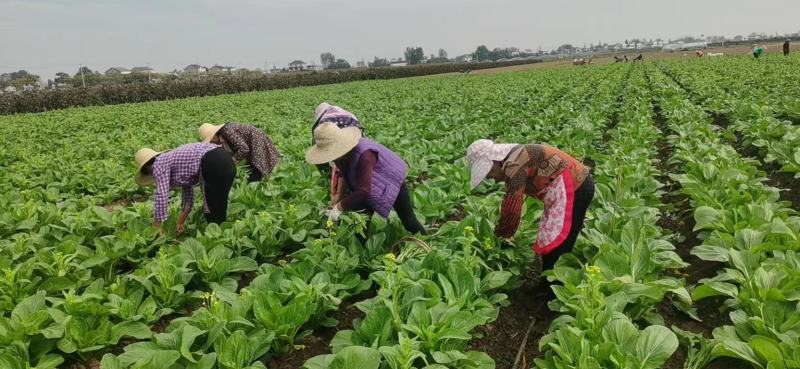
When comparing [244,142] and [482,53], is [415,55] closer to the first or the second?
[482,53]

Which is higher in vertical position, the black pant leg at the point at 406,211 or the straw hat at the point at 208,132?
the straw hat at the point at 208,132

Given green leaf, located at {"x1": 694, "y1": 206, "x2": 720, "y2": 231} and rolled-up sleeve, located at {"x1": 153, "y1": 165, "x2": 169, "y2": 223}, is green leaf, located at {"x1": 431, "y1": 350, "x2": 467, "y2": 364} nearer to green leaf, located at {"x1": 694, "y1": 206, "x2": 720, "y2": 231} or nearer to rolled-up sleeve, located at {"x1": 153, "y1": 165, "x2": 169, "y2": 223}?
green leaf, located at {"x1": 694, "y1": 206, "x2": 720, "y2": 231}

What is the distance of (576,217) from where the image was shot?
3.92 m

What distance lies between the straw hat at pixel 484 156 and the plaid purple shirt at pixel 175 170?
274 cm

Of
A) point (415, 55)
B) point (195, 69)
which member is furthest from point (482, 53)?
point (195, 69)

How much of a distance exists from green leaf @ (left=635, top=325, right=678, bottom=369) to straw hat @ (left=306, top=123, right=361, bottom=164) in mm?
2493

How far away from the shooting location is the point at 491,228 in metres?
4.35

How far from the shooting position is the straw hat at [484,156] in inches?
142

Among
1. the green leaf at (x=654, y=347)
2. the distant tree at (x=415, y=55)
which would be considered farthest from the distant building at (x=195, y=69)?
the green leaf at (x=654, y=347)

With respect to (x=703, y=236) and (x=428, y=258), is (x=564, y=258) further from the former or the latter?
(x=703, y=236)

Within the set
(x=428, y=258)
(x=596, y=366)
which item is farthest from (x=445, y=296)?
(x=596, y=366)

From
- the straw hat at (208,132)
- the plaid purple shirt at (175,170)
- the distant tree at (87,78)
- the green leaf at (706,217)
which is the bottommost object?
the green leaf at (706,217)

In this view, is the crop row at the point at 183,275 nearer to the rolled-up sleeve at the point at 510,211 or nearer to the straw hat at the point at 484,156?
the rolled-up sleeve at the point at 510,211

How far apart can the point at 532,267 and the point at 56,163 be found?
31.3 ft
